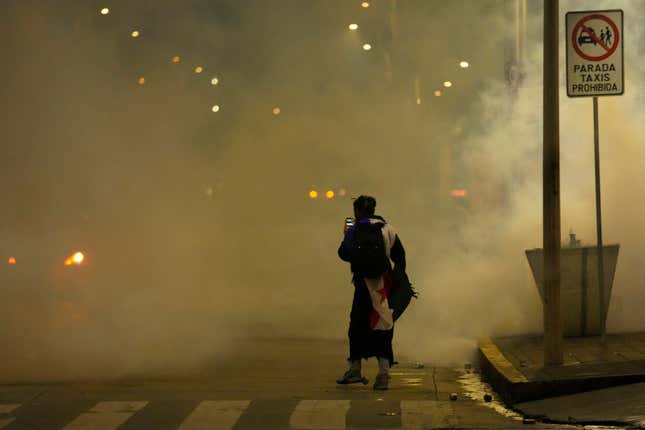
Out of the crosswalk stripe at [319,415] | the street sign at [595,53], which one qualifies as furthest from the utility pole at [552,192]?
A: the crosswalk stripe at [319,415]

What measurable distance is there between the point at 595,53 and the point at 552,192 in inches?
53.9

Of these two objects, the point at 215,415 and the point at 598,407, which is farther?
the point at 215,415

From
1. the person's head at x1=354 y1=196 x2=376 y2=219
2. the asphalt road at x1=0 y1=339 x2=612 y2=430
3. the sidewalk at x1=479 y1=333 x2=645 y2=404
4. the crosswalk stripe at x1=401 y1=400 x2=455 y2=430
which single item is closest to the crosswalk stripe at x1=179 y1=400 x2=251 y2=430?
the asphalt road at x1=0 y1=339 x2=612 y2=430

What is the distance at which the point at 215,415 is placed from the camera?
8781 millimetres

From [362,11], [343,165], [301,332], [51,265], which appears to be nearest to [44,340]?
[301,332]

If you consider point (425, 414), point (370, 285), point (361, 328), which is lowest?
point (425, 414)

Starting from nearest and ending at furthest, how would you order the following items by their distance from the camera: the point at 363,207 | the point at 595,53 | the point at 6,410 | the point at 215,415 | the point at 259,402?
1. the point at 215,415
2. the point at 6,410
3. the point at 259,402
4. the point at 363,207
5. the point at 595,53

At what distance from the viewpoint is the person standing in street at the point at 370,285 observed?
1006 cm

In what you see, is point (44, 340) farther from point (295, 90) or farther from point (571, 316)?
point (295, 90)

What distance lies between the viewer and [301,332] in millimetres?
14352

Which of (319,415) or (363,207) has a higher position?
(363,207)

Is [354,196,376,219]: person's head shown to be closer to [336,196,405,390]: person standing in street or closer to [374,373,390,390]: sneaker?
[336,196,405,390]: person standing in street

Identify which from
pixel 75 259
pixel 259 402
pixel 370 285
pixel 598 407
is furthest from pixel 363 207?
pixel 75 259

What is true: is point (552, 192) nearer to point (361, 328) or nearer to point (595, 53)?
point (595, 53)
